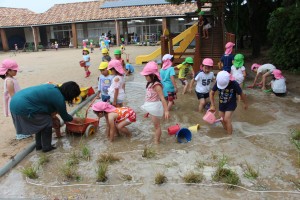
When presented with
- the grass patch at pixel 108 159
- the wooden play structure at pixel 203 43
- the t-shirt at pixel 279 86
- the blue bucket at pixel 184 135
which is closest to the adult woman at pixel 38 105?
the grass patch at pixel 108 159

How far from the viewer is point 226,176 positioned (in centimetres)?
392

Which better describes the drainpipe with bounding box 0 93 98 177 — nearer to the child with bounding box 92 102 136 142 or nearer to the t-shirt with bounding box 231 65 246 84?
the child with bounding box 92 102 136 142

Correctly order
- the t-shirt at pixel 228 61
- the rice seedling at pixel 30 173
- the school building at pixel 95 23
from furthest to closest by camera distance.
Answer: the school building at pixel 95 23 → the t-shirt at pixel 228 61 → the rice seedling at pixel 30 173

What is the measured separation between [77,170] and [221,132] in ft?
8.85

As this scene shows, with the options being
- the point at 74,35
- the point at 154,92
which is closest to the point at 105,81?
the point at 154,92

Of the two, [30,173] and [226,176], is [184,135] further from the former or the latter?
[30,173]

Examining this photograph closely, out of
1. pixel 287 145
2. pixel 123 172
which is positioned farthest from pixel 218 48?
pixel 123 172

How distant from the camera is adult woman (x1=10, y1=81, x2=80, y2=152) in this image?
4789 mm

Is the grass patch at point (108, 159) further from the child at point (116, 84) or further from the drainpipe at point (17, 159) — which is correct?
the child at point (116, 84)

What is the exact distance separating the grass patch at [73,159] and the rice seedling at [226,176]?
2022 millimetres

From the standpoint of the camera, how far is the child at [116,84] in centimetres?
584

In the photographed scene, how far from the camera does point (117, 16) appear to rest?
3269 cm

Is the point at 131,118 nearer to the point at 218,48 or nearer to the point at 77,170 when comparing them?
the point at 77,170

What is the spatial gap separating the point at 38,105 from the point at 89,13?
3216cm
